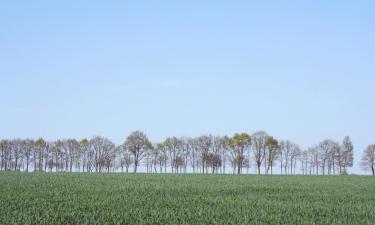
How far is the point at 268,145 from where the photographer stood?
13175 centimetres

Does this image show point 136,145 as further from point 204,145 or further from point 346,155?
point 346,155

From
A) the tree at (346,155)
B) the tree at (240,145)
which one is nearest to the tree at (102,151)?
the tree at (240,145)

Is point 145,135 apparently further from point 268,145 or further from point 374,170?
point 374,170

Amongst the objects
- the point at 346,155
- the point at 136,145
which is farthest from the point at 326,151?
the point at 136,145

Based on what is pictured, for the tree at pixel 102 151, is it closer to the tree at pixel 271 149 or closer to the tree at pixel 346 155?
the tree at pixel 271 149

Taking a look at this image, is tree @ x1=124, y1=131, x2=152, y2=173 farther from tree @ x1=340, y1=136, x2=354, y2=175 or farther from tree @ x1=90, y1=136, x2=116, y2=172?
tree @ x1=340, y1=136, x2=354, y2=175

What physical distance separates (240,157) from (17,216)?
122831 mm

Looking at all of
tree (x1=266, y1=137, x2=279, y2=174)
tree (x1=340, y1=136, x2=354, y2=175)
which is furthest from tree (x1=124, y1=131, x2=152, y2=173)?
tree (x1=340, y1=136, x2=354, y2=175)

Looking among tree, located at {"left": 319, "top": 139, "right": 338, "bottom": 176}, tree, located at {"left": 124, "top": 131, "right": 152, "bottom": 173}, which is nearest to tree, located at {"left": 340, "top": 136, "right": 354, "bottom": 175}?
tree, located at {"left": 319, "top": 139, "right": 338, "bottom": 176}

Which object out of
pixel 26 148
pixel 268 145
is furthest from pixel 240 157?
pixel 26 148

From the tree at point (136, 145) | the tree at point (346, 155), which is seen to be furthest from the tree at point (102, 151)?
the tree at point (346, 155)

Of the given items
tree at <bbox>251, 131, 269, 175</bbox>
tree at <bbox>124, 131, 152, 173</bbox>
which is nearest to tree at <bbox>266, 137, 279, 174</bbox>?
tree at <bbox>251, 131, 269, 175</bbox>

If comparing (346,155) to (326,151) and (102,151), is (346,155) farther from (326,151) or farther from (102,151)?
(102,151)

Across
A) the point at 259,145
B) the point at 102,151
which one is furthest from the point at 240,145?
the point at 102,151
